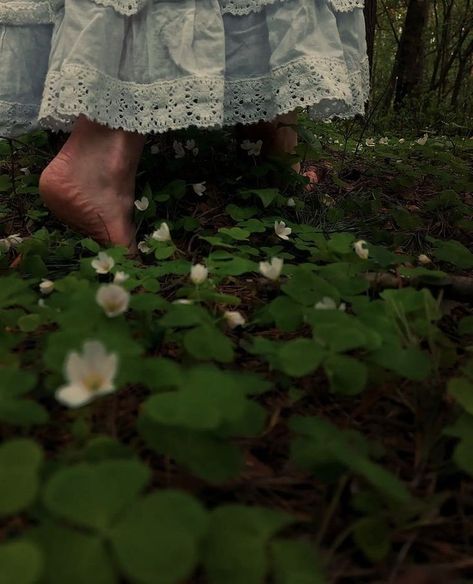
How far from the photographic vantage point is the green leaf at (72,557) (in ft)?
1.83

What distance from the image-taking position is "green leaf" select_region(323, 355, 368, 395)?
0.96 metres

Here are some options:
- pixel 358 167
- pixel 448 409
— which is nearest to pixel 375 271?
pixel 448 409

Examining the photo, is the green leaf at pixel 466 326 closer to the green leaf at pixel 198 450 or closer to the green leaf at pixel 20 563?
the green leaf at pixel 198 450

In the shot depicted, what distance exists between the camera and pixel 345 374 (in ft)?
3.18

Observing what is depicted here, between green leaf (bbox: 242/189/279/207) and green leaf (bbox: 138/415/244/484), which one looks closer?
green leaf (bbox: 138/415/244/484)

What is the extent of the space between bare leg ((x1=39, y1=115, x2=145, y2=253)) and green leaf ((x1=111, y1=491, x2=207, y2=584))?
136 cm

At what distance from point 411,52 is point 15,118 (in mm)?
6956

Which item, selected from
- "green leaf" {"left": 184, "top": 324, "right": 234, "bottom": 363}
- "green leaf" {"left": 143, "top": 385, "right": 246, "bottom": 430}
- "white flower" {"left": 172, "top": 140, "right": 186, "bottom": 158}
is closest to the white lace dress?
"white flower" {"left": 172, "top": 140, "right": 186, "bottom": 158}

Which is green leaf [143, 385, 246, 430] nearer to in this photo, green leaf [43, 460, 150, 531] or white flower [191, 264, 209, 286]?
green leaf [43, 460, 150, 531]

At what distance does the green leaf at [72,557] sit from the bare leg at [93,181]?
4.46 feet

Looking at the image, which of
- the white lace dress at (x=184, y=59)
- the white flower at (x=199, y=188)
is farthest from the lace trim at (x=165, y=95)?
the white flower at (x=199, y=188)

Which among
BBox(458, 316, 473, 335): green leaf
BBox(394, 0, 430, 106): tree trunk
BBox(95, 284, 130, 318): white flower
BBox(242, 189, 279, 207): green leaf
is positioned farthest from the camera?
BBox(394, 0, 430, 106): tree trunk

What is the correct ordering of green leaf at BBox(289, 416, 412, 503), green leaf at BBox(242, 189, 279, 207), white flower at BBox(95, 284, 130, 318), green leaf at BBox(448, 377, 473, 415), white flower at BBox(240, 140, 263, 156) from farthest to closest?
1. white flower at BBox(240, 140, 263, 156)
2. green leaf at BBox(242, 189, 279, 207)
3. white flower at BBox(95, 284, 130, 318)
4. green leaf at BBox(448, 377, 473, 415)
5. green leaf at BBox(289, 416, 412, 503)

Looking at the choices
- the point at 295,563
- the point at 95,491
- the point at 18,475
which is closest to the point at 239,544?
the point at 295,563
